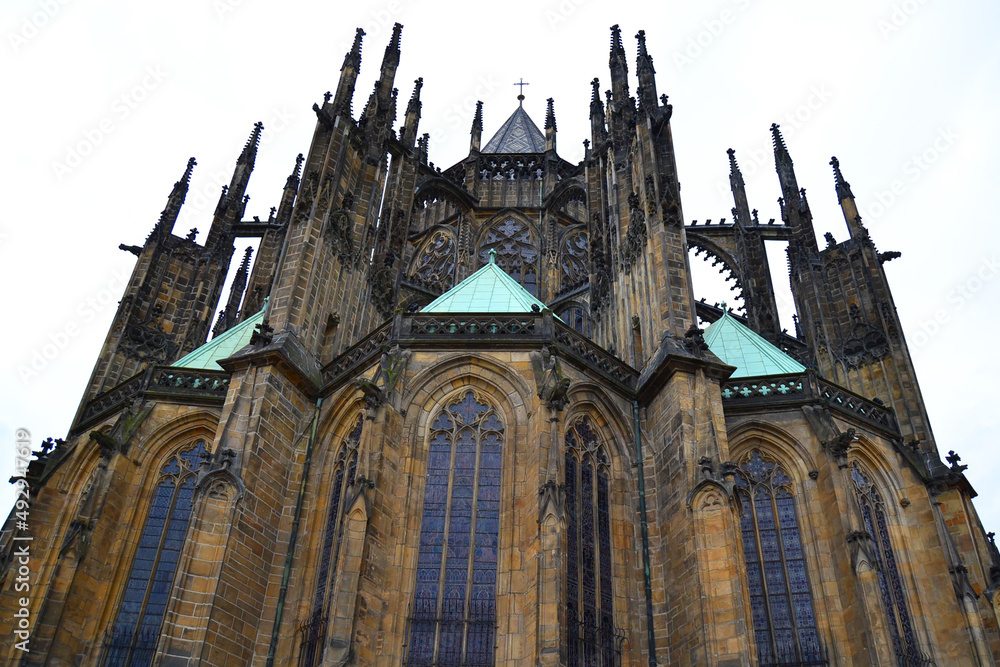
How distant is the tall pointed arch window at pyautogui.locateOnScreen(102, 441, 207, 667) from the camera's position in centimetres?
1773

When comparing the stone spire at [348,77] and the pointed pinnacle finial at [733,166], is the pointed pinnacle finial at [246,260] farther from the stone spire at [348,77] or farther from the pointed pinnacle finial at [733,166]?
the pointed pinnacle finial at [733,166]

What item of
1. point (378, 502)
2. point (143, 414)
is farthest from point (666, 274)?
point (143, 414)

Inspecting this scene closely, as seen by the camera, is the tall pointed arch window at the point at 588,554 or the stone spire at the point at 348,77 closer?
the tall pointed arch window at the point at 588,554

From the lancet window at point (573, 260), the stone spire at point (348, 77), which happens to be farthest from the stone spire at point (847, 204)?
the stone spire at point (348, 77)

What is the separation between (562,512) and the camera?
15664 millimetres

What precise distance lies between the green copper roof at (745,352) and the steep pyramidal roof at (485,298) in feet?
17.1

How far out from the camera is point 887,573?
Result: 18906mm

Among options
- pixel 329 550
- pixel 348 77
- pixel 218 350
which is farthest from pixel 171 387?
pixel 348 77

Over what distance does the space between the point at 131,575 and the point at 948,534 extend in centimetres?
1790

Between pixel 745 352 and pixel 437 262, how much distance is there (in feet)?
47.2

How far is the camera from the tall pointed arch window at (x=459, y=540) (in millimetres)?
15438

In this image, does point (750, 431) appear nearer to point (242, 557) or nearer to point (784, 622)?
point (784, 622)

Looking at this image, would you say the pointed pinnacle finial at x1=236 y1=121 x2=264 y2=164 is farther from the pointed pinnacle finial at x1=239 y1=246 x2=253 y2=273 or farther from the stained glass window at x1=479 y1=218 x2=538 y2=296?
the stained glass window at x1=479 y1=218 x2=538 y2=296

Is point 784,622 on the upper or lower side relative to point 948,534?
lower
